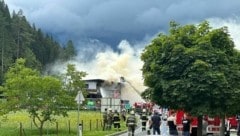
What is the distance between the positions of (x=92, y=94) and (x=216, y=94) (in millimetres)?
79330

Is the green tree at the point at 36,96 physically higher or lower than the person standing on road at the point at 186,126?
higher

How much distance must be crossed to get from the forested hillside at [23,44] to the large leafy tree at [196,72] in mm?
91112

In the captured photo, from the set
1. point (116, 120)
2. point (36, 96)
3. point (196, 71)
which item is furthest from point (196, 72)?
point (116, 120)

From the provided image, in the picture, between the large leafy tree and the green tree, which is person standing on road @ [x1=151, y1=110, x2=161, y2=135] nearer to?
the large leafy tree

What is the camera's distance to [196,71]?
82.3 feet

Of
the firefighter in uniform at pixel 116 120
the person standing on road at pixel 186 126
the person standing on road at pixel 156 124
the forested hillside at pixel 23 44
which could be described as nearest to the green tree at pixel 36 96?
the firefighter in uniform at pixel 116 120

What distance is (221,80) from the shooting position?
981 inches

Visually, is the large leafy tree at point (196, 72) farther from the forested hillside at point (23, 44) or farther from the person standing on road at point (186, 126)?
the forested hillside at point (23, 44)

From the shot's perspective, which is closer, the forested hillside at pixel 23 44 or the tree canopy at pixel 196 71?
the tree canopy at pixel 196 71

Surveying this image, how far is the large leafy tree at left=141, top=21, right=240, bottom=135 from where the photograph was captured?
82.0ft

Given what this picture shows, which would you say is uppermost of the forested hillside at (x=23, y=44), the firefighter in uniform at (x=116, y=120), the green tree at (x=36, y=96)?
the forested hillside at (x=23, y=44)

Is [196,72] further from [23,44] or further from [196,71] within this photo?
[23,44]

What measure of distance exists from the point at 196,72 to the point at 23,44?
370 feet

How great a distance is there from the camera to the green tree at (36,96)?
3638 centimetres
